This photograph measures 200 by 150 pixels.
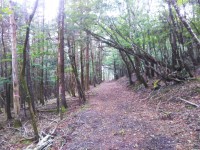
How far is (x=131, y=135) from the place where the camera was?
688 centimetres

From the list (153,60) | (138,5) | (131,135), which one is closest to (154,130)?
(131,135)

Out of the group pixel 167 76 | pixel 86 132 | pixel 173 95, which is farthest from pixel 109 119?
pixel 167 76

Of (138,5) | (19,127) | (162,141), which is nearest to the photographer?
(162,141)

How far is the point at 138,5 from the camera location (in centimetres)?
1877

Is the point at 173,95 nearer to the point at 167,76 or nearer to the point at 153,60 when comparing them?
the point at 167,76

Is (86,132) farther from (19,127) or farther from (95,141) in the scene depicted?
(19,127)

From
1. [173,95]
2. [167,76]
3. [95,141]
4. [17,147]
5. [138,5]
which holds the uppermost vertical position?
[138,5]

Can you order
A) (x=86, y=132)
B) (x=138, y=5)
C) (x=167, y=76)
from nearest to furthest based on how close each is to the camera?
1. (x=86, y=132)
2. (x=167, y=76)
3. (x=138, y=5)

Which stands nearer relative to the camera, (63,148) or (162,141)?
(162,141)

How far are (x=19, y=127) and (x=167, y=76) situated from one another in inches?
354

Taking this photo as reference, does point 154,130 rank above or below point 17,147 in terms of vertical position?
above

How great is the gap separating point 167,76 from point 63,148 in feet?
26.1

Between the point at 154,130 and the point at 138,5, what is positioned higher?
the point at 138,5

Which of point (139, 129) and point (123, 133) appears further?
point (139, 129)
